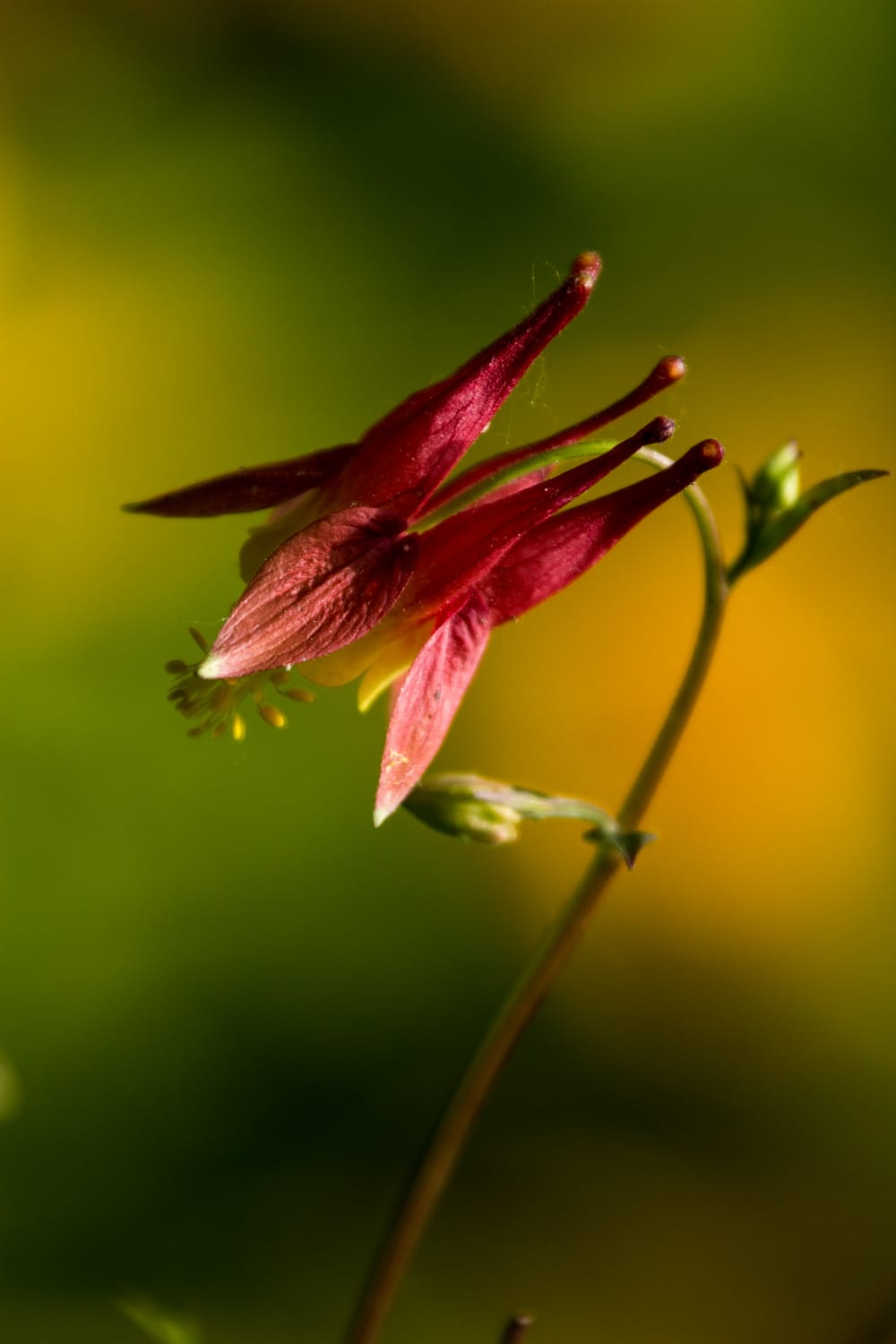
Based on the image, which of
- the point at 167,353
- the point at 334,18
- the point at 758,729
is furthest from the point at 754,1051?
the point at 334,18

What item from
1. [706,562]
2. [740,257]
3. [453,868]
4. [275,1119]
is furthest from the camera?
[740,257]

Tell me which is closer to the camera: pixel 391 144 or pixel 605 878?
pixel 605 878

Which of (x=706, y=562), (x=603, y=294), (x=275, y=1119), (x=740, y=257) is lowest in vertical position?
(x=275, y=1119)

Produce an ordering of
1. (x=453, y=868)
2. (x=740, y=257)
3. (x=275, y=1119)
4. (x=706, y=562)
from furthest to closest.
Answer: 1. (x=740, y=257)
2. (x=453, y=868)
3. (x=275, y=1119)
4. (x=706, y=562)

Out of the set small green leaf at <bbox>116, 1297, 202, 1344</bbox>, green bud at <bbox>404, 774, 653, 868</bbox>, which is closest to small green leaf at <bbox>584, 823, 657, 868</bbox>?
green bud at <bbox>404, 774, 653, 868</bbox>

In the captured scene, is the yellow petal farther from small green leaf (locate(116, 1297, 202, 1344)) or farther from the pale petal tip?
small green leaf (locate(116, 1297, 202, 1344))

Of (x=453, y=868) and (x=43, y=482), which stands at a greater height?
(x=43, y=482)

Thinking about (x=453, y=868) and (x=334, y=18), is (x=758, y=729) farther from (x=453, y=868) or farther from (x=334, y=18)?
(x=334, y=18)

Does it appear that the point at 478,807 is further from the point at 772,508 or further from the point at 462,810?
the point at 772,508
